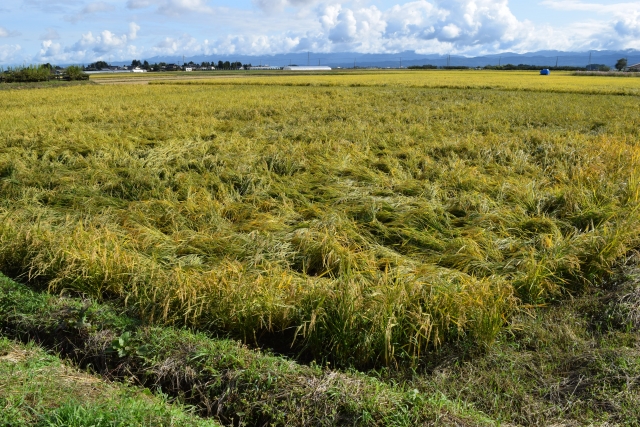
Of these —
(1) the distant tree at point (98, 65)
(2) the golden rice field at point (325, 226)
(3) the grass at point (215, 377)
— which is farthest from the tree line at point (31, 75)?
(1) the distant tree at point (98, 65)

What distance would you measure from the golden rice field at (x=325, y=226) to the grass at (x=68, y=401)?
0.65 metres

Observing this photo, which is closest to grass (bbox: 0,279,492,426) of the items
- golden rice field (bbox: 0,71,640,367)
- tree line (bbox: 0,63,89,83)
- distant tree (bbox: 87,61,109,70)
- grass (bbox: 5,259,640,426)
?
grass (bbox: 5,259,640,426)

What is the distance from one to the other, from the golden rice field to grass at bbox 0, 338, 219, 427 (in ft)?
2.13

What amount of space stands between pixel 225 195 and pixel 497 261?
11.7ft

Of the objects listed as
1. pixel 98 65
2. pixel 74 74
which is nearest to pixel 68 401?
pixel 74 74

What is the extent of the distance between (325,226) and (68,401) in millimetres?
2966

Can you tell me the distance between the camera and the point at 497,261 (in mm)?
4387

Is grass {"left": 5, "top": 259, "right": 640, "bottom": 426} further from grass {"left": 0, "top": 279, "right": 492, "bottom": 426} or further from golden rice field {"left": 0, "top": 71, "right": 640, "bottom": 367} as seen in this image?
golden rice field {"left": 0, "top": 71, "right": 640, "bottom": 367}

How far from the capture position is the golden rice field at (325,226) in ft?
10.9

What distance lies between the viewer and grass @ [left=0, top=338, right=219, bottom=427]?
2305mm

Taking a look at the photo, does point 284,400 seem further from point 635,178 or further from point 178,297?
point 635,178

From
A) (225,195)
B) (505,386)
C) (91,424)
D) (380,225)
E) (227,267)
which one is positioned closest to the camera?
(91,424)

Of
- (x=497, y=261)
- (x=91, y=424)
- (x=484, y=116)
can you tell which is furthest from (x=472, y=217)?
(x=484, y=116)

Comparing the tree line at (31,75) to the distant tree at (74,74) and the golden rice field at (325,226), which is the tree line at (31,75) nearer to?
the distant tree at (74,74)
